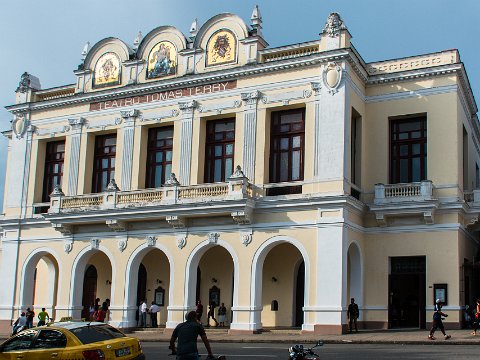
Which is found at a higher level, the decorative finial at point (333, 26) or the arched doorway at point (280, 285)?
the decorative finial at point (333, 26)

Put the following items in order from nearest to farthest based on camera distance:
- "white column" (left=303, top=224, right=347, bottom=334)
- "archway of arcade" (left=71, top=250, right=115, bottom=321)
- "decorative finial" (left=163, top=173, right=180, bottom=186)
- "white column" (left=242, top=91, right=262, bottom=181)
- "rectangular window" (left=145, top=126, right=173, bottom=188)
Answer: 1. "white column" (left=303, top=224, right=347, bottom=334)
2. "white column" (left=242, top=91, right=262, bottom=181)
3. "decorative finial" (left=163, top=173, right=180, bottom=186)
4. "rectangular window" (left=145, top=126, right=173, bottom=188)
5. "archway of arcade" (left=71, top=250, right=115, bottom=321)

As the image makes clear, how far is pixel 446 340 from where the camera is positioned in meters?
24.9

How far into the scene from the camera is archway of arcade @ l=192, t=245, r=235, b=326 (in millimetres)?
34938

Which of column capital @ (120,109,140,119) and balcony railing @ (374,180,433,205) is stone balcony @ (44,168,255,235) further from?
balcony railing @ (374,180,433,205)

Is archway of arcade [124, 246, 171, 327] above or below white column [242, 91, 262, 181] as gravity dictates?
below

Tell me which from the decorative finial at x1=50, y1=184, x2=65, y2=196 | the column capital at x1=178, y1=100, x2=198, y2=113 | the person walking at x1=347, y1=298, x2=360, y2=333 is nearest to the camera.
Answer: the person walking at x1=347, y1=298, x2=360, y2=333

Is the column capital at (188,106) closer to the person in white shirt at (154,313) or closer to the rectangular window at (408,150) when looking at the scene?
the rectangular window at (408,150)

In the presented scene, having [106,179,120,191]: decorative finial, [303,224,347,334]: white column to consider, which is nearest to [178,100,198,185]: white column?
[106,179,120,191]: decorative finial

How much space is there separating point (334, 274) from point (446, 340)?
5.73 metres

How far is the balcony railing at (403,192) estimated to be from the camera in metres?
30.8

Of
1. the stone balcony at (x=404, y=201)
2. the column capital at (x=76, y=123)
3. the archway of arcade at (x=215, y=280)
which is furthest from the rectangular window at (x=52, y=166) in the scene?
the stone balcony at (x=404, y=201)

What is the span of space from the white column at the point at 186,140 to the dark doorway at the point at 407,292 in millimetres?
9824

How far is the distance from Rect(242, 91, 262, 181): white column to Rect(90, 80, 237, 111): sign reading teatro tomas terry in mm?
1193

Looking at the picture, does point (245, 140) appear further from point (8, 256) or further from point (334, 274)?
point (8, 256)
